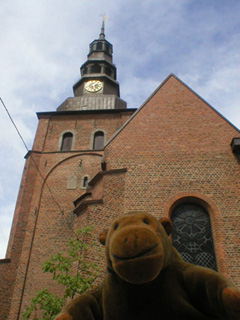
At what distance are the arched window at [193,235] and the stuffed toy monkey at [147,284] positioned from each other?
549cm

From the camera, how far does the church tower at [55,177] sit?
43.5 ft

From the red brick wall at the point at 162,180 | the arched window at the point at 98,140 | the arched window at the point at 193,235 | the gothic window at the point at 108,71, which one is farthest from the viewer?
the gothic window at the point at 108,71

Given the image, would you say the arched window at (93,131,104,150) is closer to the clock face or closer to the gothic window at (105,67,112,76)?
the clock face

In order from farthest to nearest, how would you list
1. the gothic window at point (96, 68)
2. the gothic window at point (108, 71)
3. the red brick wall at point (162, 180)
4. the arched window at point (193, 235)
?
the gothic window at point (108, 71)
the gothic window at point (96, 68)
the red brick wall at point (162, 180)
the arched window at point (193, 235)

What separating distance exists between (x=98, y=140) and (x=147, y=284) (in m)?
16.5

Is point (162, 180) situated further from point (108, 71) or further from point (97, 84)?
point (108, 71)

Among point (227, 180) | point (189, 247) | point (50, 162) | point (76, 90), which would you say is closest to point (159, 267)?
point (189, 247)

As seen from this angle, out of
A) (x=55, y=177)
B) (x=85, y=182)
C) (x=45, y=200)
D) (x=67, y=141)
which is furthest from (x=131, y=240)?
(x=67, y=141)

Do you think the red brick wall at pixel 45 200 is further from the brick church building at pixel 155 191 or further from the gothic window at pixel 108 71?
the gothic window at pixel 108 71

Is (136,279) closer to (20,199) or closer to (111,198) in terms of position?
(111,198)

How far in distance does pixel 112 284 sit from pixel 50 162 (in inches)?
604

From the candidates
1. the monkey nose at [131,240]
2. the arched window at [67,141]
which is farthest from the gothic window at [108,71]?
the monkey nose at [131,240]

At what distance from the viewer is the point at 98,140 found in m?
19.0

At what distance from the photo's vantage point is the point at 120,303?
275cm
